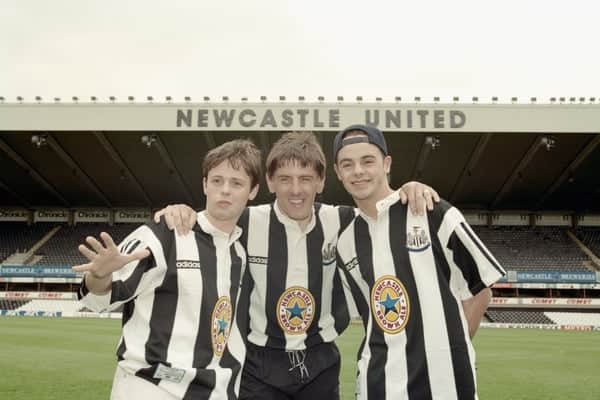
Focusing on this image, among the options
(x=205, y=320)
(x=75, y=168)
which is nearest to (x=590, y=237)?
(x=75, y=168)

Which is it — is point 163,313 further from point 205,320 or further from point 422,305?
point 422,305

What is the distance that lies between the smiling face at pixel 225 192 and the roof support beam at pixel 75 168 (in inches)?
937

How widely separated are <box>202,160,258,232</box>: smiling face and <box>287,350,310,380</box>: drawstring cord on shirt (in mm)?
831

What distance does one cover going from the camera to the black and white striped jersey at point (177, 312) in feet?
7.64

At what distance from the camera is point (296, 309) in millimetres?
3061

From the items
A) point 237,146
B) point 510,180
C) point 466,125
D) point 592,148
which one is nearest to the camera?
point 237,146

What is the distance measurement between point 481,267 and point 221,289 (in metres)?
1.27

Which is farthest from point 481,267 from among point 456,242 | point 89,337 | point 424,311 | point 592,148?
point 592,148

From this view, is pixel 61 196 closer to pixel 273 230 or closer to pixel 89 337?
pixel 89 337

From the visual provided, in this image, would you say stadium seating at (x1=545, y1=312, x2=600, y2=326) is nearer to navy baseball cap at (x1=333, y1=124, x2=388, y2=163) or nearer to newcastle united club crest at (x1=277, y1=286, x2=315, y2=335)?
newcastle united club crest at (x1=277, y1=286, x2=315, y2=335)

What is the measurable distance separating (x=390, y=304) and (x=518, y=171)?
25.4m

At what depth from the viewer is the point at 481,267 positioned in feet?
8.36

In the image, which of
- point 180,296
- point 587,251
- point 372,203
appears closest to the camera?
point 180,296

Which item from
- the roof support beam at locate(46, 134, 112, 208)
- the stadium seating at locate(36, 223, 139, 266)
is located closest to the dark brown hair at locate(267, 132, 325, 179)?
the roof support beam at locate(46, 134, 112, 208)
